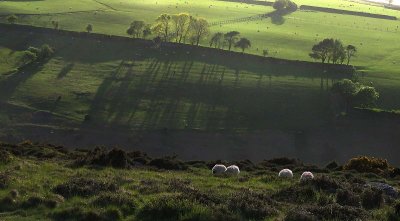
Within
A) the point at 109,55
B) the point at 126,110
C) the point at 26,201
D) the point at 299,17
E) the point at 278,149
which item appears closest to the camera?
the point at 26,201

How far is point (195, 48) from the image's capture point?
333ft

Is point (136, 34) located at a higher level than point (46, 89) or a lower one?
higher

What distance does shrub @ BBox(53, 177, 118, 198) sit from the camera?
78.2 ft

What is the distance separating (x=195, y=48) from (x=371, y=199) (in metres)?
78.5

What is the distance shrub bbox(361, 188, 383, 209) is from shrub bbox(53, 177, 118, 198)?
39.0ft

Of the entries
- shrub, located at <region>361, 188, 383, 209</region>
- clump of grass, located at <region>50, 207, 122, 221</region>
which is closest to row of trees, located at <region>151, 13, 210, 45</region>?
shrub, located at <region>361, 188, 383, 209</region>

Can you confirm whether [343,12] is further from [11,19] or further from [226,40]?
[11,19]

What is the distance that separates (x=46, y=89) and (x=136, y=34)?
3249 cm

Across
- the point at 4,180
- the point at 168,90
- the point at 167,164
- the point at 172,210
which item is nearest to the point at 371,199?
the point at 172,210

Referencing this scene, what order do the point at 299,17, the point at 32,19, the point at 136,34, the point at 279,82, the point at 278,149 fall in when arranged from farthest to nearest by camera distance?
the point at 299,17 < the point at 32,19 < the point at 136,34 < the point at 279,82 < the point at 278,149

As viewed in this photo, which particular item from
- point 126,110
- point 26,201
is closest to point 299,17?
point 126,110

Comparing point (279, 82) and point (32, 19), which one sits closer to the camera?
point (279, 82)

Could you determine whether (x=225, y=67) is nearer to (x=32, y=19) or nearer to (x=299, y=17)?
(x=32, y=19)

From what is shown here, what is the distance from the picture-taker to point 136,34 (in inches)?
4284
